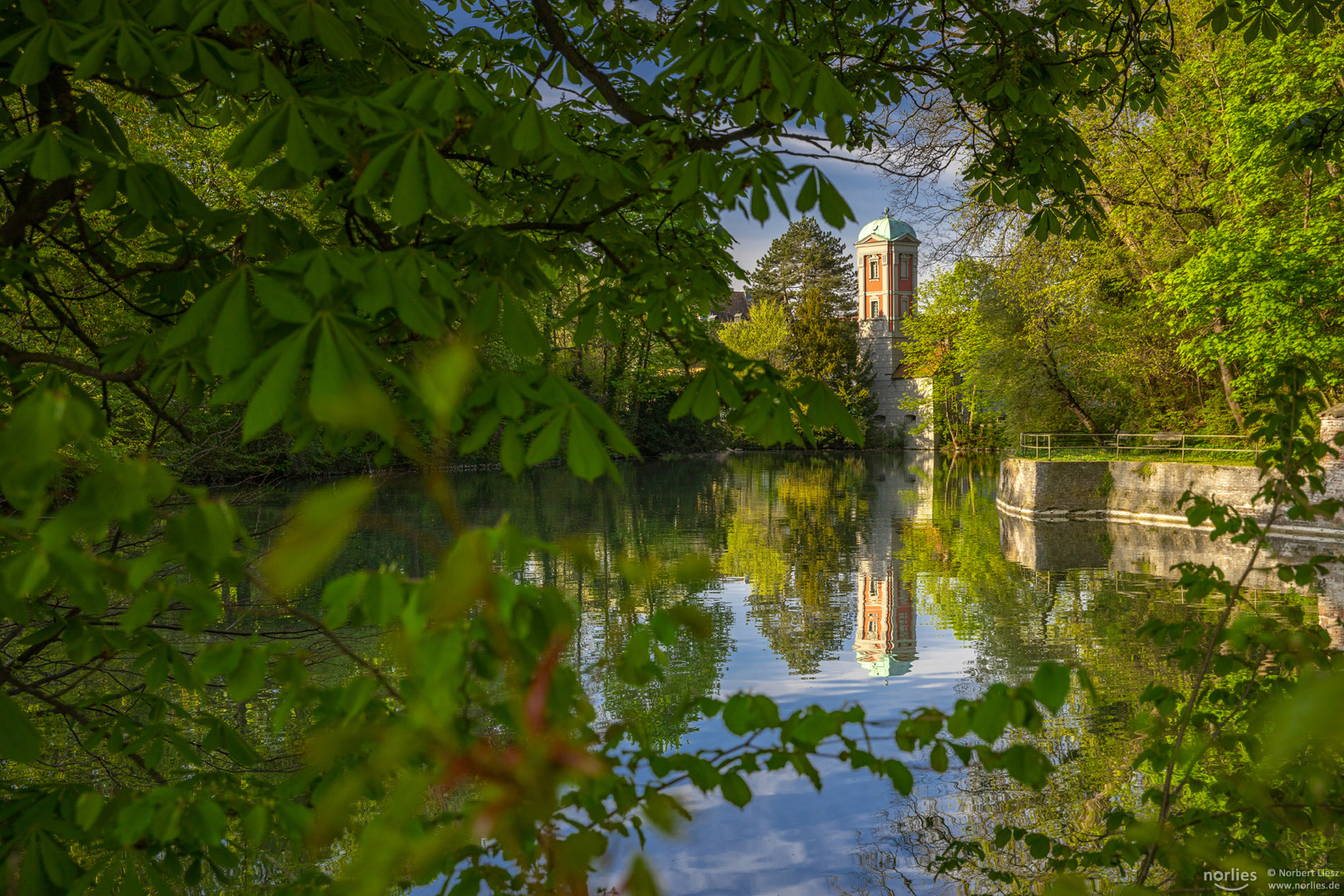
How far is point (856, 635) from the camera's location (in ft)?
30.9

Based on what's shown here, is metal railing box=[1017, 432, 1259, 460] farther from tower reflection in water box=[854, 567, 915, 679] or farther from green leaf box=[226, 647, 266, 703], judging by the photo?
green leaf box=[226, 647, 266, 703]

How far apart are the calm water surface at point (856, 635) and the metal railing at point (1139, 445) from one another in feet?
8.32

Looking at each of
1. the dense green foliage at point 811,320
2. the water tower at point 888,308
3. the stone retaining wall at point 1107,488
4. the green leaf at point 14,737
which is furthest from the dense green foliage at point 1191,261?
the water tower at point 888,308

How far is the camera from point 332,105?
161 centimetres

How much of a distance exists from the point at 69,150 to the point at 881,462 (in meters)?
42.9

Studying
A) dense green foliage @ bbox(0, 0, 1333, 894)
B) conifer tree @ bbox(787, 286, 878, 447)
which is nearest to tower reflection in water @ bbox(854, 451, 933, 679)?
dense green foliage @ bbox(0, 0, 1333, 894)

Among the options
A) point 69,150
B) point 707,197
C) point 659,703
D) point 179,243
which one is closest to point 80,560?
point 69,150

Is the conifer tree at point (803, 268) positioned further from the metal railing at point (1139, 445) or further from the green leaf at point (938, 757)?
the green leaf at point (938, 757)

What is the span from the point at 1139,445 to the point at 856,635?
17.0 metres

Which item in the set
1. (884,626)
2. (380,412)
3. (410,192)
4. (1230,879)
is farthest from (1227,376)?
(380,412)

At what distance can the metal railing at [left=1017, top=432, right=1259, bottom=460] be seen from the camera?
18.5m

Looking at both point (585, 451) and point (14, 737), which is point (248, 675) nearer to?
point (14, 737)

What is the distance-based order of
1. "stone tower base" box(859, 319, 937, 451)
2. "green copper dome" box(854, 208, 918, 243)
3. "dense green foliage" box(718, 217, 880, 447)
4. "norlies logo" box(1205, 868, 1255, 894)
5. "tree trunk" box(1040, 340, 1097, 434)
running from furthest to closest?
1. "green copper dome" box(854, 208, 918, 243)
2. "stone tower base" box(859, 319, 937, 451)
3. "dense green foliage" box(718, 217, 880, 447)
4. "tree trunk" box(1040, 340, 1097, 434)
5. "norlies logo" box(1205, 868, 1255, 894)

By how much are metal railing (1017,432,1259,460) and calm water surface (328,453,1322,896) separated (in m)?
2.54
